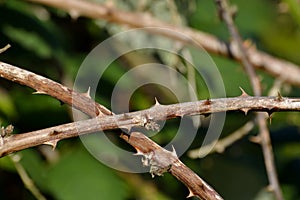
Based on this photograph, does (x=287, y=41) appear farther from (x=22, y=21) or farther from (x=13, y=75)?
(x=13, y=75)

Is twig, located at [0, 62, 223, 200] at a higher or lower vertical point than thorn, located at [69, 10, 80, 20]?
lower

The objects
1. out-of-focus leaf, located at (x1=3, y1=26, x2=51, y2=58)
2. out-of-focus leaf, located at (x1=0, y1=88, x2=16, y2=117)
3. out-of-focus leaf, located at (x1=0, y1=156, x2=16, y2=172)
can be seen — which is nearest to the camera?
out-of-focus leaf, located at (x1=0, y1=156, x2=16, y2=172)

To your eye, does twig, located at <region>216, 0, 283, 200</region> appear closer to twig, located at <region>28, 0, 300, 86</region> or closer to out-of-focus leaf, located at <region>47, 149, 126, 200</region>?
twig, located at <region>28, 0, 300, 86</region>

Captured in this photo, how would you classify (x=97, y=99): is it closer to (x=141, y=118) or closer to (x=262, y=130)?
A: (x=262, y=130)

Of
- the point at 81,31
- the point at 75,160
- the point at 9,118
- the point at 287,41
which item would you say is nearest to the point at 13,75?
the point at 9,118

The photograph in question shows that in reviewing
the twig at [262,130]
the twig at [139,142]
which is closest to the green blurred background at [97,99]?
the twig at [262,130]

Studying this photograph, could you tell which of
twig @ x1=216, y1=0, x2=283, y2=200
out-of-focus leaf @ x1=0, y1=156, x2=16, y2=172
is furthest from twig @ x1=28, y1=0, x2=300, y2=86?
out-of-focus leaf @ x1=0, y1=156, x2=16, y2=172

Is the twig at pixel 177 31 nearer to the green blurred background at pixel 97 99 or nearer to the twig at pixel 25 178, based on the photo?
the green blurred background at pixel 97 99
